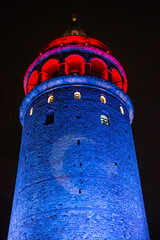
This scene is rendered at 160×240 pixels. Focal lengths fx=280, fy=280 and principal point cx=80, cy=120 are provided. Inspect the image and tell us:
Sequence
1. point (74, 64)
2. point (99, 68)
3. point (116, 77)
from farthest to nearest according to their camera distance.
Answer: point (116, 77) → point (99, 68) → point (74, 64)

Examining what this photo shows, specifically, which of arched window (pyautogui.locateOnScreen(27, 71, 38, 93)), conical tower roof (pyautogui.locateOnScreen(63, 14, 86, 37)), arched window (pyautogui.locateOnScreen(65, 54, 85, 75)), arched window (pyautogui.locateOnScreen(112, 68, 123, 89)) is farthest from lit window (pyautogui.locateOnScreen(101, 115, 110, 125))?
conical tower roof (pyautogui.locateOnScreen(63, 14, 86, 37))

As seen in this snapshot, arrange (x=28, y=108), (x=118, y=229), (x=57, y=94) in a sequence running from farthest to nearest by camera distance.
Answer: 1. (x=28, y=108)
2. (x=57, y=94)
3. (x=118, y=229)

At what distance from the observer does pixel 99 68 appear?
22.5m

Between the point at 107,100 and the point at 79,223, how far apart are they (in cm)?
904

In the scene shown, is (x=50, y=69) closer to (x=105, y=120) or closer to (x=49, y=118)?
(x=49, y=118)

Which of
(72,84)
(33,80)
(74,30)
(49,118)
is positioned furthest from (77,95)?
(74,30)

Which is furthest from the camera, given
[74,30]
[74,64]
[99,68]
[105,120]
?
[74,30]

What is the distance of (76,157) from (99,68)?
9.24 meters

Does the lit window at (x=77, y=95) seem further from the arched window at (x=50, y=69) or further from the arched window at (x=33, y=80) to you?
the arched window at (x=33, y=80)

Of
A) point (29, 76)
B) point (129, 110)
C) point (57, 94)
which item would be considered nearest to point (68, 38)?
point (29, 76)

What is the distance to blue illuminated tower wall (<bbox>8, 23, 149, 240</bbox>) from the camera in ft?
46.6

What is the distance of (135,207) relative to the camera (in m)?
16.1

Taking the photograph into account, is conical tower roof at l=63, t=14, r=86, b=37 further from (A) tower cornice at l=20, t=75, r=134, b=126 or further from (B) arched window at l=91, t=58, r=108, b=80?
(A) tower cornice at l=20, t=75, r=134, b=126

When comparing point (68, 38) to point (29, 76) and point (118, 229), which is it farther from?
point (118, 229)
